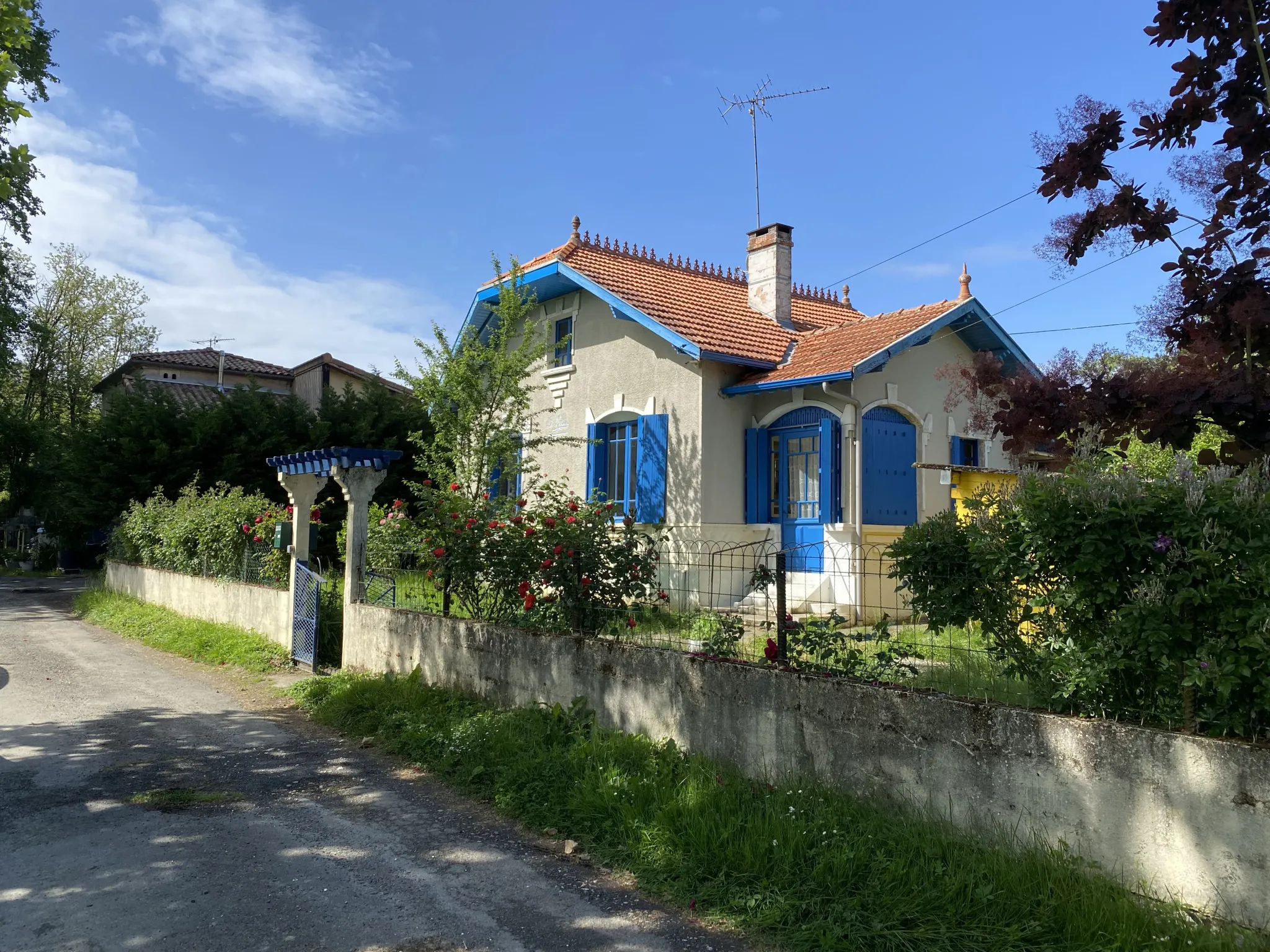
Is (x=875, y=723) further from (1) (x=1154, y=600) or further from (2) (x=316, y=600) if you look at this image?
(2) (x=316, y=600)

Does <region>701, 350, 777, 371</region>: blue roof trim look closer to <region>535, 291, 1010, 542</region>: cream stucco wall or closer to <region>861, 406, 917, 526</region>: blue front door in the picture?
<region>535, 291, 1010, 542</region>: cream stucco wall

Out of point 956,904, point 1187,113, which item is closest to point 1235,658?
point 956,904

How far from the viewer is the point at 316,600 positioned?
9.86 m

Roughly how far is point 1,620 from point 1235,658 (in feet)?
60.1

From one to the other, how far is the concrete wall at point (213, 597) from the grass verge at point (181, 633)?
128 mm

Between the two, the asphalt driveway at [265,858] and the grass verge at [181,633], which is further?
the grass verge at [181,633]

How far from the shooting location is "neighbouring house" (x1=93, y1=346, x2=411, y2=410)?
98.3 ft

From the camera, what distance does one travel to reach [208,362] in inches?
1394

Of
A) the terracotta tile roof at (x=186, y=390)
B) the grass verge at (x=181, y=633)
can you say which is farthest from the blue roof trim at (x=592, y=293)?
the terracotta tile roof at (x=186, y=390)

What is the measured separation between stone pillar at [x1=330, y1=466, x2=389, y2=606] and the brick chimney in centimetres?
771

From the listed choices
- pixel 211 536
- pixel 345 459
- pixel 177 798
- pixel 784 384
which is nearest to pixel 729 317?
pixel 784 384

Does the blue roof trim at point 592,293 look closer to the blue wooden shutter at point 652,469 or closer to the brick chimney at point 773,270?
the blue wooden shutter at point 652,469

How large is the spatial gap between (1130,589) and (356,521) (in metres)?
7.68

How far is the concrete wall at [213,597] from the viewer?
437 inches
